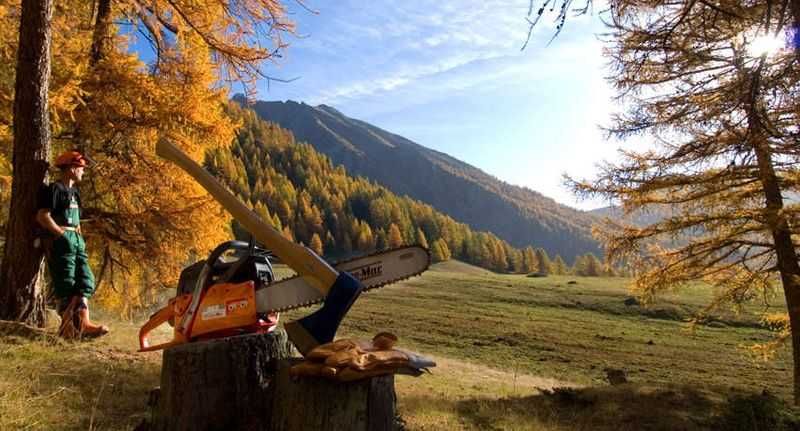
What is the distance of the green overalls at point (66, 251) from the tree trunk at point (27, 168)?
1.09 ft

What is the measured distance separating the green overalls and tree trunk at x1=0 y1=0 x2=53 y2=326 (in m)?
0.33

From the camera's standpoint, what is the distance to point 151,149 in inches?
312

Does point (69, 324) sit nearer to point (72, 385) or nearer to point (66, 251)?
point (66, 251)

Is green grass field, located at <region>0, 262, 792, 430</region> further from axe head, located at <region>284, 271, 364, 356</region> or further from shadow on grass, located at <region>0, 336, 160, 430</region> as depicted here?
axe head, located at <region>284, 271, 364, 356</region>

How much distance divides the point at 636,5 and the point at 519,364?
1772 cm

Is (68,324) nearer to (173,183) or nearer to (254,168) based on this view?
(173,183)

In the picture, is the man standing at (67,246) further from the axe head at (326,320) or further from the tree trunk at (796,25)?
the tree trunk at (796,25)

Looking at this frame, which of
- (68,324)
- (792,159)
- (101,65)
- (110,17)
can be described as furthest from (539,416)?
(110,17)

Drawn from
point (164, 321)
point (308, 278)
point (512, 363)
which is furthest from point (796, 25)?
point (512, 363)

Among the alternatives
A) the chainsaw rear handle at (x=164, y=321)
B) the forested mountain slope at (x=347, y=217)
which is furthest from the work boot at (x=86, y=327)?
the forested mountain slope at (x=347, y=217)

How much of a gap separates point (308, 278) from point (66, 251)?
3.84 m

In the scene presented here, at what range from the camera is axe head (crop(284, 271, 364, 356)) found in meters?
2.10

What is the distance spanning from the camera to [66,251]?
4.80 m

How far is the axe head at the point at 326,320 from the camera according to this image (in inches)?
82.6
